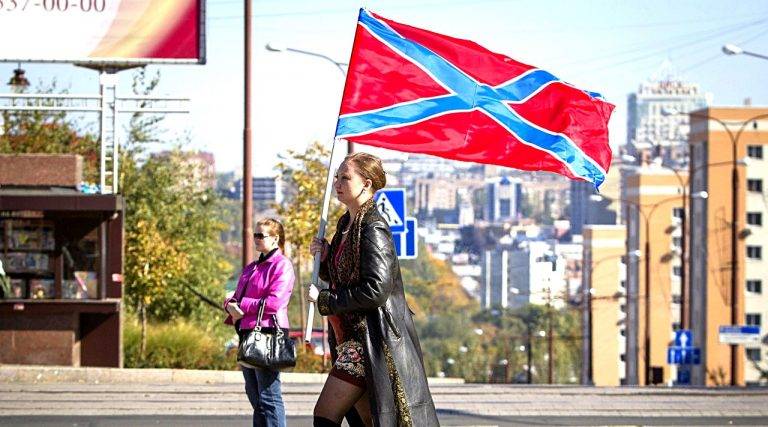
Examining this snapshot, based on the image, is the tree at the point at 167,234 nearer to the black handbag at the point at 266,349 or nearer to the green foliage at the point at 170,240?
the green foliage at the point at 170,240

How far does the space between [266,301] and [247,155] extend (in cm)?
2017

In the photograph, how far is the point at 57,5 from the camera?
29.8 metres

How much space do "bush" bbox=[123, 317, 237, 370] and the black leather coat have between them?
19517 mm

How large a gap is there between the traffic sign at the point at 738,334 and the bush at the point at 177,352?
76.3ft

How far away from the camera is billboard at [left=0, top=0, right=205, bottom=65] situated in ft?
96.0

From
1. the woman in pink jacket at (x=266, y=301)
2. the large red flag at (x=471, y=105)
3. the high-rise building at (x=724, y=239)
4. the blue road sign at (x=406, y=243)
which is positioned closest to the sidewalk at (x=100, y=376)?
the blue road sign at (x=406, y=243)

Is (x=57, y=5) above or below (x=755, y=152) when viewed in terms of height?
below

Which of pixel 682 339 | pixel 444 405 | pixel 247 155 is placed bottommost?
pixel 682 339

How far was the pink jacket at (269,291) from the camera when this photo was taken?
439 inches

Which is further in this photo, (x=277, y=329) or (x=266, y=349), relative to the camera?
(x=277, y=329)

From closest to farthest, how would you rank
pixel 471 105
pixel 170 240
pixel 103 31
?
pixel 471 105 → pixel 103 31 → pixel 170 240

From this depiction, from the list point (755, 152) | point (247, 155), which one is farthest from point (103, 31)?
point (755, 152)

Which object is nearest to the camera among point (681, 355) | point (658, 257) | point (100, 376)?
point (100, 376)

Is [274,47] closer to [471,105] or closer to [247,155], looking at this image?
[247,155]
